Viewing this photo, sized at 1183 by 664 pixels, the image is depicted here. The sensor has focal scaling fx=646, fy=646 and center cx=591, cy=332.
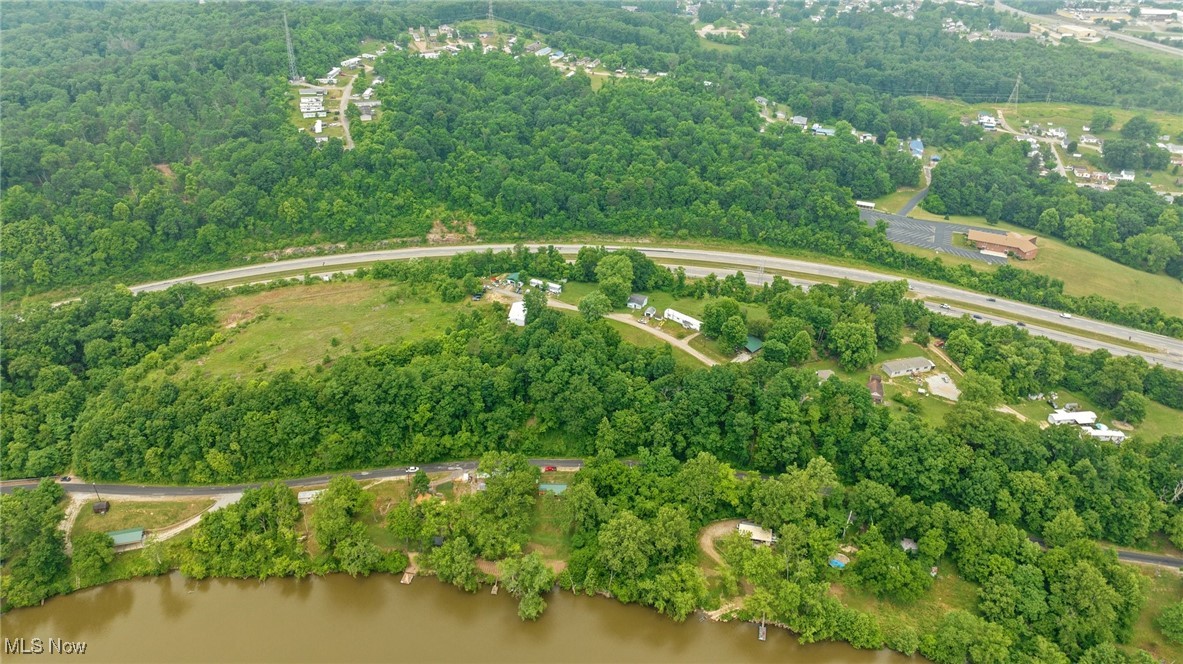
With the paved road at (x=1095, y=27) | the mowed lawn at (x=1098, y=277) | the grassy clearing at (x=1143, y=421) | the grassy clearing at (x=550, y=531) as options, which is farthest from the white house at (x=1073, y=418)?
the paved road at (x=1095, y=27)

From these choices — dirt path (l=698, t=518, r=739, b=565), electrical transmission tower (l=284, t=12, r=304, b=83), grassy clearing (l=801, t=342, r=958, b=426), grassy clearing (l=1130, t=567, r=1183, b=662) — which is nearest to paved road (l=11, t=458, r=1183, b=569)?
dirt path (l=698, t=518, r=739, b=565)

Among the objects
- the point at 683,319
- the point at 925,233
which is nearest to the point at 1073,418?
the point at 683,319

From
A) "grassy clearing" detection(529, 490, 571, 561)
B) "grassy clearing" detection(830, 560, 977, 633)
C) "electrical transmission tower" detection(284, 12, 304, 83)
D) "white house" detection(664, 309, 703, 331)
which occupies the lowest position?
"grassy clearing" detection(830, 560, 977, 633)

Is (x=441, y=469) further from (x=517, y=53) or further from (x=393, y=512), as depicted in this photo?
(x=517, y=53)

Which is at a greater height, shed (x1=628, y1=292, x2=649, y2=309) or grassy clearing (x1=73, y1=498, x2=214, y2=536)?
shed (x1=628, y1=292, x2=649, y2=309)

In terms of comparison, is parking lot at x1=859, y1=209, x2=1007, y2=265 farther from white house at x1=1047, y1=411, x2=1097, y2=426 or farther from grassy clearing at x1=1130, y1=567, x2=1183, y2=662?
grassy clearing at x1=1130, y1=567, x2=1183, y2=662

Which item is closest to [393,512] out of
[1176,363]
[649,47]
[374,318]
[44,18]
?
[374,318]

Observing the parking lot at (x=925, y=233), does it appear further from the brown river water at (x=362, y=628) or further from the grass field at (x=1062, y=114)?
the brown river water at (x=362, y=628)

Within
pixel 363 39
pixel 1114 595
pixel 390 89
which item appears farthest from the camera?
pixel 363 39
